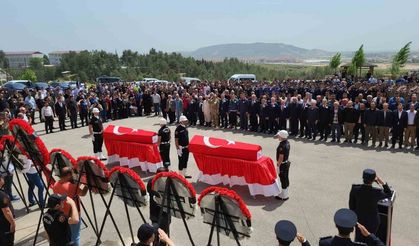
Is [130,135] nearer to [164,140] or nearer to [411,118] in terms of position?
[164,140]

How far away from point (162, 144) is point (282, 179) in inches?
151

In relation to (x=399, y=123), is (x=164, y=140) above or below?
above

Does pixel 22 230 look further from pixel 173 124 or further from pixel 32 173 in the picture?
pixel 173 124

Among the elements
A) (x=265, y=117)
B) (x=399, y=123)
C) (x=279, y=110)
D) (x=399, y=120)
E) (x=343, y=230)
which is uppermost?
(x=343, y=230)

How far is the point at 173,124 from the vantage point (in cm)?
2075

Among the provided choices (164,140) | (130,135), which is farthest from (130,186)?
(130,135)

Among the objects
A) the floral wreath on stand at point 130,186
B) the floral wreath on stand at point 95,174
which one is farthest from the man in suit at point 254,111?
the floral wreath on stand at point 130,186

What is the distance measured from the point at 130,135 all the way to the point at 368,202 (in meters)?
8.15

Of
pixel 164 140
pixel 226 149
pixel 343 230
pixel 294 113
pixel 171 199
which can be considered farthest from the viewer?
pixel 294 113

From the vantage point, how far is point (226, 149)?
10047 mm

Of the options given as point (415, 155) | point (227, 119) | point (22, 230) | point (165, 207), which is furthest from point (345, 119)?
point (22, 230)

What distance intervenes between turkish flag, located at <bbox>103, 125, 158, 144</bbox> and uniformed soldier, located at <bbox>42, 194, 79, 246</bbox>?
6.23 meters

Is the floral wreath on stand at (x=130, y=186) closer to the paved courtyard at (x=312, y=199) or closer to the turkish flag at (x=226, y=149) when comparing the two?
the paved courtyard at (x=312, y=199)

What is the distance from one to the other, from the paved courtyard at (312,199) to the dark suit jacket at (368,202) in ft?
6.02
